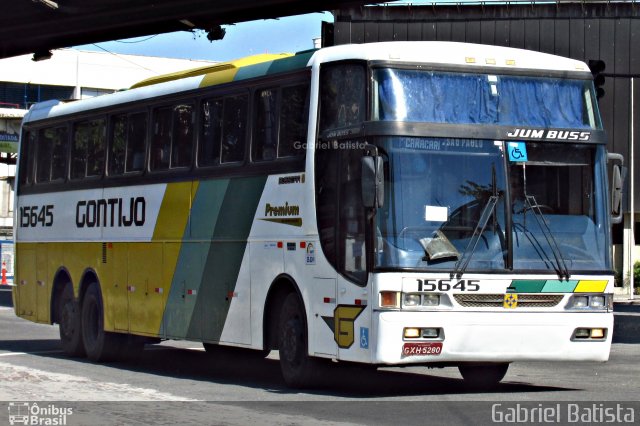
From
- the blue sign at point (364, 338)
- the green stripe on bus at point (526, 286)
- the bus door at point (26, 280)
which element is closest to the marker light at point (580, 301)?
the green stripe on bus at point (526, 286)

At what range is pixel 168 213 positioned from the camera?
17.7m

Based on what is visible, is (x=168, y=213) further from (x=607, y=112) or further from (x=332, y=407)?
(x=607, y=112)

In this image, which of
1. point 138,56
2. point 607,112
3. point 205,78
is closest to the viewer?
point 205,78

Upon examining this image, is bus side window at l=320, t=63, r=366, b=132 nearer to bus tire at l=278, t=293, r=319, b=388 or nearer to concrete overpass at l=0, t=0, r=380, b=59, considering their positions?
bus tire at l=278, t=293, r=319, b=388

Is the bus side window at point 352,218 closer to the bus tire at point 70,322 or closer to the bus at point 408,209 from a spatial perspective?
the bus at point 408,209

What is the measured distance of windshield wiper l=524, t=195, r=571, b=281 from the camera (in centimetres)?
1387

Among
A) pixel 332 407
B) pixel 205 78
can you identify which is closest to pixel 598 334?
pixel 332 407

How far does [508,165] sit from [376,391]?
289 centimetres

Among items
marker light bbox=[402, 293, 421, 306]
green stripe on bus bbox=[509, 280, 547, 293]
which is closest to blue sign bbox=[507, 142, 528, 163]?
green stripe on bus bbox=[509, 280, 547, 293]

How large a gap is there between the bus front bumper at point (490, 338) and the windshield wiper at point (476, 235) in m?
0.46

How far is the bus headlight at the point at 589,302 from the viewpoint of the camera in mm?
13953

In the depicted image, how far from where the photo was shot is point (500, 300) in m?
13.6

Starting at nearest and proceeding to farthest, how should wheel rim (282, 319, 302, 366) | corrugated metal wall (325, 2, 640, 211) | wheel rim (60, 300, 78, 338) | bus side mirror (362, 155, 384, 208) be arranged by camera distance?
1. bus side mirror (362, 155, 384, 208)
2. wheel rim (282, 319, 302, 366)
3. wheel rim (60, 300, 78, 338)
4. corrugated metal wall (325, 2, 640, 211)

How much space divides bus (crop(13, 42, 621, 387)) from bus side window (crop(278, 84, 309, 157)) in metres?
0.02
